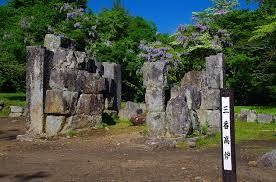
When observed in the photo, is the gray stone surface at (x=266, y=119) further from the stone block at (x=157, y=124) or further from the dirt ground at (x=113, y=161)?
the stone block at (x=157, y=124)


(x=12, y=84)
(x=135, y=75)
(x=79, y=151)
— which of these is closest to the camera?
(x=79, y=151)

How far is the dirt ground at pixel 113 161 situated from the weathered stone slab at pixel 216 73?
11.1ft

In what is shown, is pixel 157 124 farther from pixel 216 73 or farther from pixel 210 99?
pixel 216 73

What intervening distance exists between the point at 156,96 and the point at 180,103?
3.11ft

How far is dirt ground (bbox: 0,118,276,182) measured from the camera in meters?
9.39

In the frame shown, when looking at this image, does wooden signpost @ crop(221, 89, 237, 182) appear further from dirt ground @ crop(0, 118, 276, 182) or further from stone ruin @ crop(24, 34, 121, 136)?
stone ruin @ crop(24, 34, 121, 136)

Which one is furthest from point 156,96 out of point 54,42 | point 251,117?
point 251,117

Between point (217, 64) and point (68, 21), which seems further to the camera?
point (68, 21)

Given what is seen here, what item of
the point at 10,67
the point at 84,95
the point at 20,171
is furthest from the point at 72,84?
the point at 10,67

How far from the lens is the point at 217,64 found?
18.2 m

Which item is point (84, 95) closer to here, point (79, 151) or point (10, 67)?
point (79, 151)

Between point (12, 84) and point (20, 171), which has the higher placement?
point (12, 84)

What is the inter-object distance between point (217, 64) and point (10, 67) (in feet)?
46.7

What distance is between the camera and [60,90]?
17.2 metres
